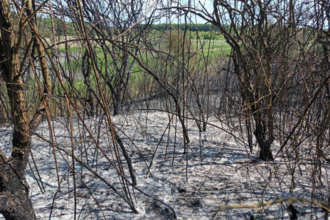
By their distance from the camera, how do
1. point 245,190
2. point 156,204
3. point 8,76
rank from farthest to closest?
point 245,190
point 156,204
point 8,76

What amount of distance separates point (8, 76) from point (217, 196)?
1677 mm

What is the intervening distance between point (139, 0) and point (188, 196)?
105 inches

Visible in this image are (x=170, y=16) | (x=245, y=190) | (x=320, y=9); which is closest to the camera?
(x=320, y=9)

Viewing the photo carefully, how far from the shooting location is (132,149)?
11.0 ft

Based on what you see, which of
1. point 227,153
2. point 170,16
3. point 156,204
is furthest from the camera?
point 227,153

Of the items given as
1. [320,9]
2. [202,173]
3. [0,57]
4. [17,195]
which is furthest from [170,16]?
[17,195]

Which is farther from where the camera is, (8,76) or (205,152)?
(205,152)

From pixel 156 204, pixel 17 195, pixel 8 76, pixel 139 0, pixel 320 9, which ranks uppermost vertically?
pixel 139 0

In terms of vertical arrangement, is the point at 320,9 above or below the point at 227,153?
above

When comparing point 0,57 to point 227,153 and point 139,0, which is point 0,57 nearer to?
point 227,153

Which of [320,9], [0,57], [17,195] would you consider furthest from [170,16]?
[17,195]

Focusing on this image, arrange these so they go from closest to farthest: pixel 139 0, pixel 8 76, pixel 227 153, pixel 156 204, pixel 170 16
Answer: pixel 8 76
pixel 156 204
pixel 170 16
pixel 227 153
pixel 139 0

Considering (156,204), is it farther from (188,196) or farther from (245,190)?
(245,190)

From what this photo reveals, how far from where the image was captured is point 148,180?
273cm
